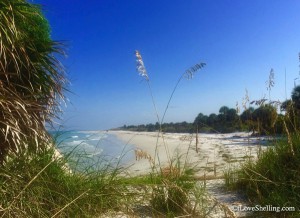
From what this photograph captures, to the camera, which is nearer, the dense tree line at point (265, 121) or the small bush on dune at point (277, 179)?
the small bush on dune at point (277, 179)

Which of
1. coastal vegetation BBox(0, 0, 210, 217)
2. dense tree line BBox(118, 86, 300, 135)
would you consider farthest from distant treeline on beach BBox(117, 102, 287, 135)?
coastal vegetation BBox(0, 0, 210, 217)

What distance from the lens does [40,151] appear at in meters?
3.20

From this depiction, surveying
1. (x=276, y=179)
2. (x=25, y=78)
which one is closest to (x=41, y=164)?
(x=25, y=78)

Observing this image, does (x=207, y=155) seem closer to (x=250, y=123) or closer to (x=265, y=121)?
(x=265, y=121)

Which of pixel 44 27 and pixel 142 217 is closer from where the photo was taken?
pixel 142 217

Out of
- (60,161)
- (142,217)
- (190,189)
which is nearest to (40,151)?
(60,161)

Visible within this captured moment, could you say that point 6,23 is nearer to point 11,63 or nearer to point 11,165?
point 11,63

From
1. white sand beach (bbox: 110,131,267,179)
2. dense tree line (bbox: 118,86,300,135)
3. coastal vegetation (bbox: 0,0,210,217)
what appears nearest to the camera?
coastal vegetation (bbox: 0,0,210,217)

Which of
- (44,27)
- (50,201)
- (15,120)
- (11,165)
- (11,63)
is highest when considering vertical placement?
(44,27)

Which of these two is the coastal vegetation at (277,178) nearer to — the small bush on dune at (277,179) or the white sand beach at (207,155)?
the small bush on dune at (277,179)

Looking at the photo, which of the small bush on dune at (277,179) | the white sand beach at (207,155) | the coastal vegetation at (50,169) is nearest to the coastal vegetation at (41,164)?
the coastal vegetation at (50,169)

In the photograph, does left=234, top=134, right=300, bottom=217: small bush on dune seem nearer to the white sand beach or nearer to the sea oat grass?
the sea oat grass

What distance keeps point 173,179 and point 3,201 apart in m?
1.58

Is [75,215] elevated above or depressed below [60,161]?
below
